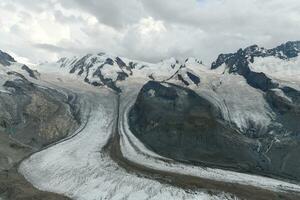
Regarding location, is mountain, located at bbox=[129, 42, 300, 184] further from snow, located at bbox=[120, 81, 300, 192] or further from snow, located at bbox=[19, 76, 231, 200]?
snow, located at bbox=[19, 76, 231, 200]

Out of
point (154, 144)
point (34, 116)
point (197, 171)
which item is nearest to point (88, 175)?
point (197, 171)

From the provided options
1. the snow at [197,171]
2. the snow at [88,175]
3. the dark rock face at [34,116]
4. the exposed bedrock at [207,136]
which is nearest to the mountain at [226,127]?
the exposed bedrock at [207,136]

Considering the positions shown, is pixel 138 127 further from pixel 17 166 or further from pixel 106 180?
pixel 106 180

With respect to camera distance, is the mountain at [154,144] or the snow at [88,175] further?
the mountain at [154,144]

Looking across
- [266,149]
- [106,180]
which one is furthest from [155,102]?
[106,180]

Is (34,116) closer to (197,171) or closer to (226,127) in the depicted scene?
(226,127)

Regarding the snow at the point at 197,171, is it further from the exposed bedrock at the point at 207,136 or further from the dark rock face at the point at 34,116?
the dark rock face at the point at 34,116
